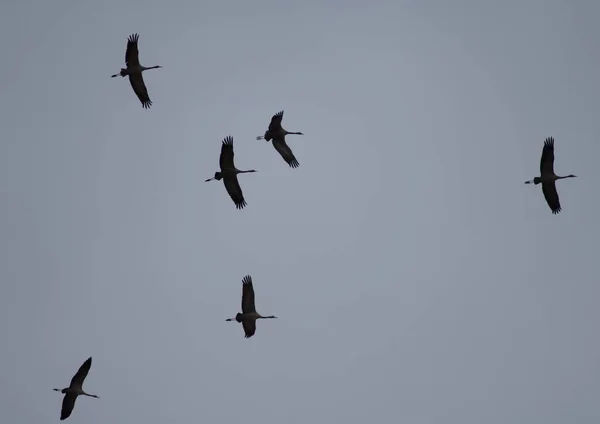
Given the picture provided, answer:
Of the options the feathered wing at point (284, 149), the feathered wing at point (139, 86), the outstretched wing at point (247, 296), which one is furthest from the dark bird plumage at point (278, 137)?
the outstretched wing at point (247, 296)

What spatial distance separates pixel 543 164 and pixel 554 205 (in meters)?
1.72

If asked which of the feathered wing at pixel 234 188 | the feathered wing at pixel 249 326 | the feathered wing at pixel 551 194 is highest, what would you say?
the feathered wing at pixel 234 188

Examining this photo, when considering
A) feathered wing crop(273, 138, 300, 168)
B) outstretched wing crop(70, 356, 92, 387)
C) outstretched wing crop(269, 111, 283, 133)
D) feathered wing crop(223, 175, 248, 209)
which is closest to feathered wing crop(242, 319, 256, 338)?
feathered wing crop(223, 175, 248, 209)

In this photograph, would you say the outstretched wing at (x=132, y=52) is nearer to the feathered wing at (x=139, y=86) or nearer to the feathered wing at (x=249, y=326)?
the feathered wing at (x=139, y=86)

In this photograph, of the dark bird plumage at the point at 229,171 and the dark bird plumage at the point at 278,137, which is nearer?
the dark bird plumage at the point at 229,171

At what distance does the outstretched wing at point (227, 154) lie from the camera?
26906 mm

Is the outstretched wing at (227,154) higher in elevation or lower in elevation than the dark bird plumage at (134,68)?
lower

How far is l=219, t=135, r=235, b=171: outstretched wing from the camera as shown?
2691cm

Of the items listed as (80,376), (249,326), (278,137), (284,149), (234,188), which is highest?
(278,137)

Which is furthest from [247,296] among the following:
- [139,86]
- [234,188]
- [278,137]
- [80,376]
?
[139,86]

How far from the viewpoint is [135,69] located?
88.4ft

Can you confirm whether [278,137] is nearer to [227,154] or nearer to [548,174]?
[227,154]

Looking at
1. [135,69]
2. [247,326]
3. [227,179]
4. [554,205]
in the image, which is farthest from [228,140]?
[554,205]

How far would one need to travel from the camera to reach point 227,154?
89.1 feet
